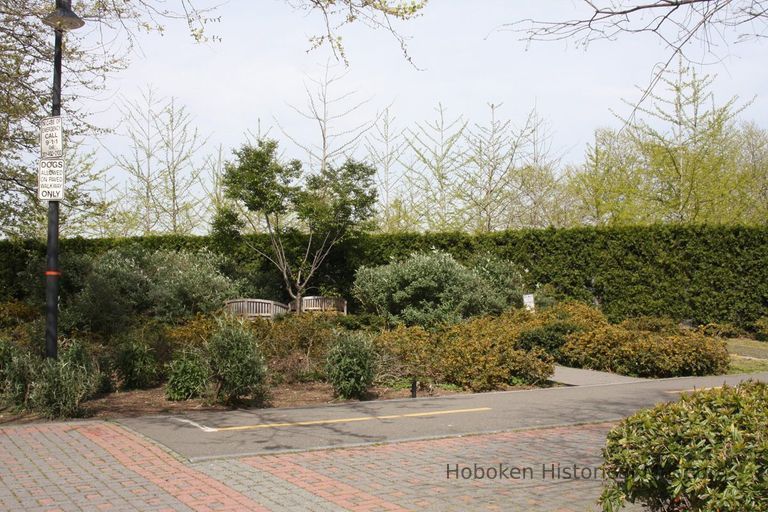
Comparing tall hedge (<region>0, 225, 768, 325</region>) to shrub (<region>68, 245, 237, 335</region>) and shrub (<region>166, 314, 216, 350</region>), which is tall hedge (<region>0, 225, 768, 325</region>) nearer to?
shrub (<region>68, 245, 237, 335</region>)

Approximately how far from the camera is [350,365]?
10.4m

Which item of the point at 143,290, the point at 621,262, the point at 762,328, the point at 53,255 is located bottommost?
the point at 762,328

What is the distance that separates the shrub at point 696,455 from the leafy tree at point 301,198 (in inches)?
641

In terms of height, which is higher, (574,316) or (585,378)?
(574,316)

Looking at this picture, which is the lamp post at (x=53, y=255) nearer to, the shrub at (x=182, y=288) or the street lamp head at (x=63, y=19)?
the street lamp head at (x=63, y=19)

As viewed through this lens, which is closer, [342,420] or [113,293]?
[342,420]

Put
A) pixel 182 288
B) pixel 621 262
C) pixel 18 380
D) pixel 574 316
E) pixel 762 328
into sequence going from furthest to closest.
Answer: pixel 621 262 → pixel 762 328 → pixel 182 288 → pixel 574 316 → pixel 18 380

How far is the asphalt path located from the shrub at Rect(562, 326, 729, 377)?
2.10 meters

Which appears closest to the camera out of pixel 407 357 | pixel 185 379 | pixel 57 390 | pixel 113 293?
pixel 57 390

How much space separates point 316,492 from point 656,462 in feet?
9.01

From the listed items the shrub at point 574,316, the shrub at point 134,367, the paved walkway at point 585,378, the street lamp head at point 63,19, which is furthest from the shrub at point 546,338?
the street lamp head at point 63,19

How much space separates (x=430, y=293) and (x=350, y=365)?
7.77 m

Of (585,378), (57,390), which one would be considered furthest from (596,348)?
(57,390)

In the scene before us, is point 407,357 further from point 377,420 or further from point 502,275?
point 502,275
